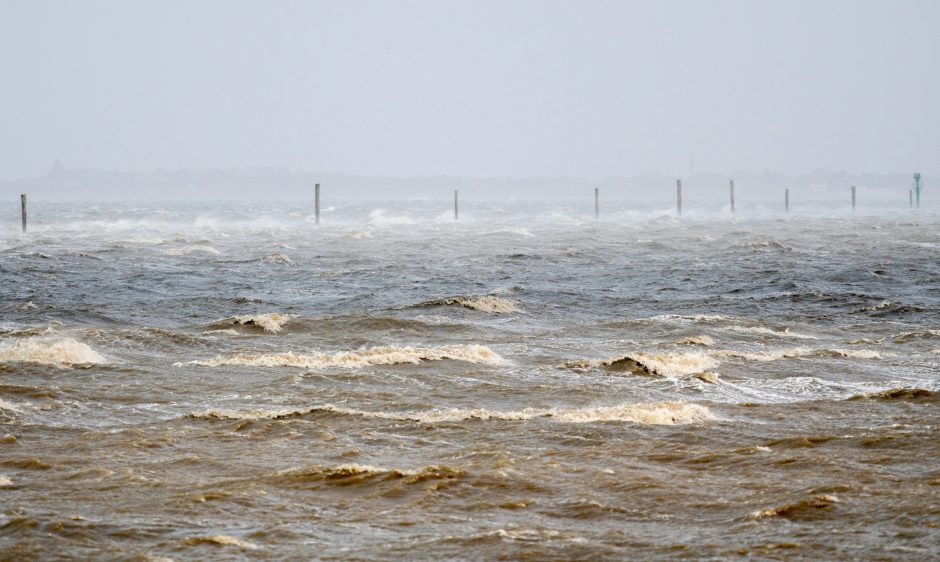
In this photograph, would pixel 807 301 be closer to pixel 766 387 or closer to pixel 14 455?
pixel 766 387

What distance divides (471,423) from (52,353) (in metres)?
6.09

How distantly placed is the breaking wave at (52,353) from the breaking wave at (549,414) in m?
3.68

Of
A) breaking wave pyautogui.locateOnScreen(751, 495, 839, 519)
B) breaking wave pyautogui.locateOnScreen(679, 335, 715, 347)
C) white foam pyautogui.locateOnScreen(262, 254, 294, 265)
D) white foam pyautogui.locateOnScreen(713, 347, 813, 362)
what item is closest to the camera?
breaking wave pyautogui.locateOnScreen(751, 495, 839, 519)

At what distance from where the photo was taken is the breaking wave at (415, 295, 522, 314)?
19516 millimetres

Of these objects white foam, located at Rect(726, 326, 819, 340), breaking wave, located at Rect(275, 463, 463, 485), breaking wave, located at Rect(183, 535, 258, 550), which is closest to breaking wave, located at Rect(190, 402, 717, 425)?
breaking wave, located at Rect(275, 463, 463, 485)

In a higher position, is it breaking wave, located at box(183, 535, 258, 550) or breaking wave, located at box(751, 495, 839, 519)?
breaking wave, located at box(183, 535, 258, 550)

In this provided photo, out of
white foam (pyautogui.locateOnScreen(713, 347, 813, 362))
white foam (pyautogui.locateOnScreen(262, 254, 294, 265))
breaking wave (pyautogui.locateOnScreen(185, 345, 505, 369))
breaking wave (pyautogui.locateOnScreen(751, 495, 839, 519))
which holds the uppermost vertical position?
white foam (pyautogui.locateOnScreen(262, 254, 294, 265))

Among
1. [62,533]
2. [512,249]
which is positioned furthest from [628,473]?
[512,249]

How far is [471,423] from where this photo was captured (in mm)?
9820

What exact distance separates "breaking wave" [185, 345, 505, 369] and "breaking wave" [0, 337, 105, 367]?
1.35 meters

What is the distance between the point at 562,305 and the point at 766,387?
8.96 m

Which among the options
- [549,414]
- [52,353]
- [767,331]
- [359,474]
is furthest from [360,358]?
[767,331]

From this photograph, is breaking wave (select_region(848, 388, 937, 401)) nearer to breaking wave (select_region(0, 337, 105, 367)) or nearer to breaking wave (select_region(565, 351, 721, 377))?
breaking wave (select_region(565, 351, 721, 377))

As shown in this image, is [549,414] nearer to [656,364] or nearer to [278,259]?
[656,364]
